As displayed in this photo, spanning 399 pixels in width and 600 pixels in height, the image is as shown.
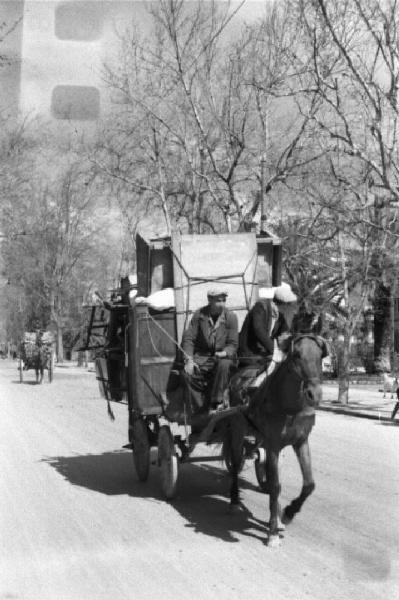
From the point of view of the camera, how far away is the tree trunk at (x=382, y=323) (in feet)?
125

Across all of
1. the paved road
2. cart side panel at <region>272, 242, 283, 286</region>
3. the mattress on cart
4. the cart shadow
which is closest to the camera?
the paved road

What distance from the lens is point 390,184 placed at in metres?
16.7

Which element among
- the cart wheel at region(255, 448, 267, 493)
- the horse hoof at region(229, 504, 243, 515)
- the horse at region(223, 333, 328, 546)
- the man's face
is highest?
the man's face

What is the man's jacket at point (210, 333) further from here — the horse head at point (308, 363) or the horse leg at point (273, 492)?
the horse head at point (308, 363)

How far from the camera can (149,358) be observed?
8828 millimetres

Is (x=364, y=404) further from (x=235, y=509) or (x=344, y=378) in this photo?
(x=235, y=509)

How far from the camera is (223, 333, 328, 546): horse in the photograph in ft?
19.8

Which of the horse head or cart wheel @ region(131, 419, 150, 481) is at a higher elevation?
the horse head

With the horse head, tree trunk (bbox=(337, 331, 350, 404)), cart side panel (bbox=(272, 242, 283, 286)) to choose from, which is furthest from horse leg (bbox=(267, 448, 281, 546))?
tree trunk (bbox=(337, 331, 350, 404))

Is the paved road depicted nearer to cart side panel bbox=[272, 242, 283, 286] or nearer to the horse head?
the horse head

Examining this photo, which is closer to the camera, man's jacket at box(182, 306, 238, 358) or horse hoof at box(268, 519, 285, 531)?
horse hoof at box(268, 519, 285, 531)

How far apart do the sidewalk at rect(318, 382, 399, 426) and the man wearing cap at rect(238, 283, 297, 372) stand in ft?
34.0

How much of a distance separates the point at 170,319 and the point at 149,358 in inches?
20.5

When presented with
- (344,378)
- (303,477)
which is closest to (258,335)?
(303,477)
